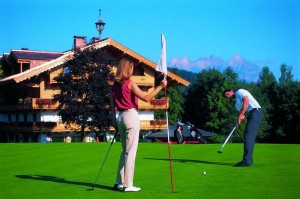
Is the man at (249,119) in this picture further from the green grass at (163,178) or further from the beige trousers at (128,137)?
the beige trousers at (128,137)

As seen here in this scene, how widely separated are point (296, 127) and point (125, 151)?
74.0 m

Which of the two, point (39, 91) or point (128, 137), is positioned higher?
point (39, 91)

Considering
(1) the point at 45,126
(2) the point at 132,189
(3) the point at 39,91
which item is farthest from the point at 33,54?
(2) the point at 132,189

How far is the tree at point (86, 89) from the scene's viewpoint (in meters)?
44.3

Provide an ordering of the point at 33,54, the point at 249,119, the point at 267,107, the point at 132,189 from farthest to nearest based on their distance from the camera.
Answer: the point at 267,107 → the point at 33,54 → the point at 249,119 → the point at 132,189

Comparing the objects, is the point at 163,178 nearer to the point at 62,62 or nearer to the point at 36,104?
the point at 62,62

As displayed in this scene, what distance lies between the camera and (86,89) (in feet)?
146

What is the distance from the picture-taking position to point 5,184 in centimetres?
1099

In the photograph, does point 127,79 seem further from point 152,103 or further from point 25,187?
point 152,103

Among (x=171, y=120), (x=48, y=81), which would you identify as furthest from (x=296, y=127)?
(x=48, y=81)

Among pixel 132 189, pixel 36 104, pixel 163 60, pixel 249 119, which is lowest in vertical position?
pixel 132 189

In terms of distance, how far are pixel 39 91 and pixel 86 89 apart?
45.5 ft

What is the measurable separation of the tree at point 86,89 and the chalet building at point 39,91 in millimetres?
3794

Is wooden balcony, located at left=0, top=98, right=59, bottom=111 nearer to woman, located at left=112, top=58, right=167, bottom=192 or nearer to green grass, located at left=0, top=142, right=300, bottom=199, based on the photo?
green grass, located at left=0, top=142, right=300, bottom=199
